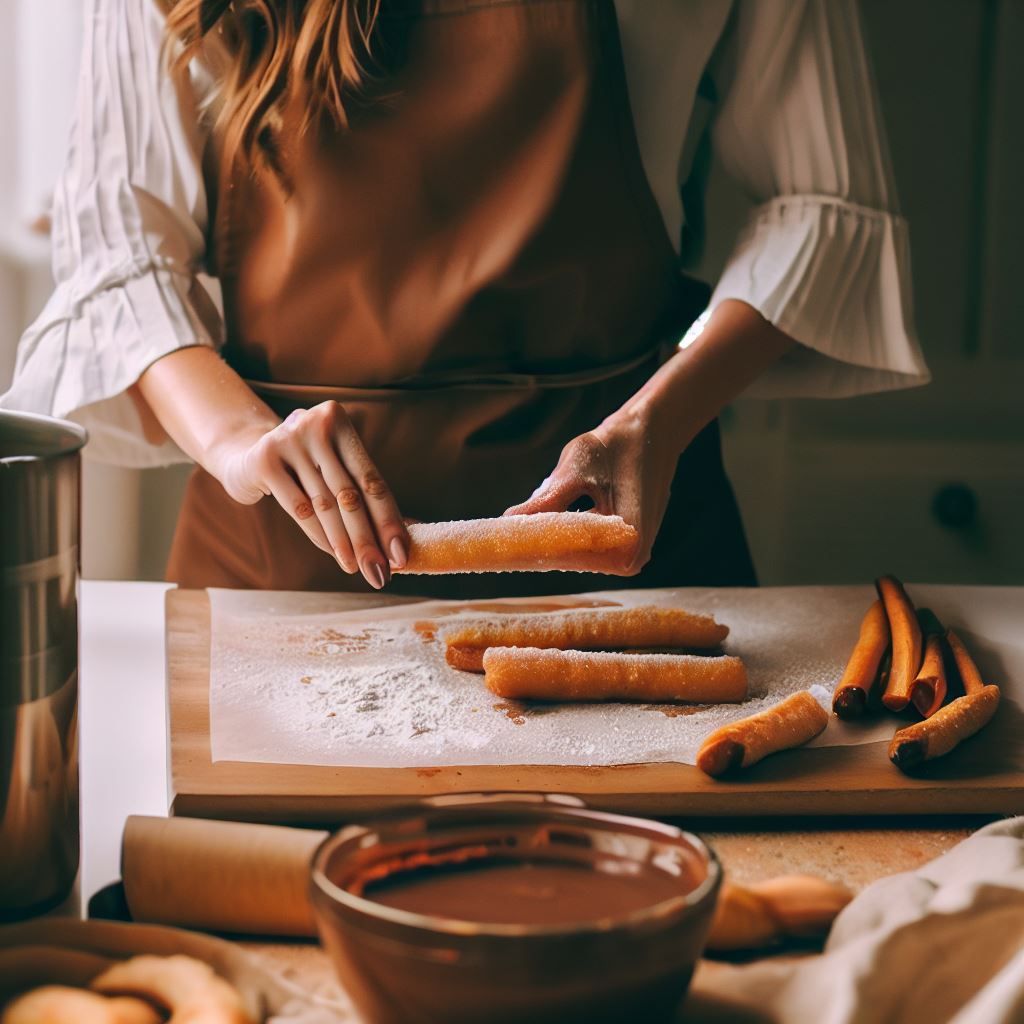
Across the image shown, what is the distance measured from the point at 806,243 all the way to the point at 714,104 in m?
0.22

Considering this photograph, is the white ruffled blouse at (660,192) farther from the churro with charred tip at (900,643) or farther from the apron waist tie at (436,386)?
the churro with charred tip at (900,643)

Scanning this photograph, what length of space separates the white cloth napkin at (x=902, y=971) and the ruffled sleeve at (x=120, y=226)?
932 mm

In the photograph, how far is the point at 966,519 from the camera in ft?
7.45

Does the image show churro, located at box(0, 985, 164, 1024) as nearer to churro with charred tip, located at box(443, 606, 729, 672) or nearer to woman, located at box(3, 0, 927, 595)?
churro with charred tip, located at box(443, 606, 729, 672)

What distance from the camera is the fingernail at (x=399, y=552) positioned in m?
0.97

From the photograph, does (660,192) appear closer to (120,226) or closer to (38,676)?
(120,226)

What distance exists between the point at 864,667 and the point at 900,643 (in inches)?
2.4

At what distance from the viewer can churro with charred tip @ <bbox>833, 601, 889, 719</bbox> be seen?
0.89 meters

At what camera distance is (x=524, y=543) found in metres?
0.94

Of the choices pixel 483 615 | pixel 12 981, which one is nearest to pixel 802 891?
pixel 12 981

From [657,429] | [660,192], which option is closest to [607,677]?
[657,429]

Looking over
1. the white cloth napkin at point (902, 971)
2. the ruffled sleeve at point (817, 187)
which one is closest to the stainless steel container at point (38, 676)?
the white cloth napkin at point (902, 971)

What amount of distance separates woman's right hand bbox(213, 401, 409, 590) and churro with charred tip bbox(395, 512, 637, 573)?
29mm

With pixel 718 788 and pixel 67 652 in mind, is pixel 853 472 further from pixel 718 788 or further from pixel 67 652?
pixel 67 652
